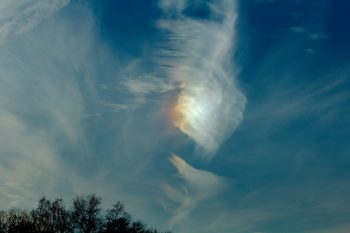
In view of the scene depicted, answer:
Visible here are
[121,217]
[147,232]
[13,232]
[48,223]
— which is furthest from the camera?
[147,232]

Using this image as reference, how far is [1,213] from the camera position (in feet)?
367

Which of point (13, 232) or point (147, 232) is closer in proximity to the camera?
point (13, 232)

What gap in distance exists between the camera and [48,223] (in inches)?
4382

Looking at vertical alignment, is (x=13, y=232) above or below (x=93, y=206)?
below

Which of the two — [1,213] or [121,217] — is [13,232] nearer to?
[1,213]

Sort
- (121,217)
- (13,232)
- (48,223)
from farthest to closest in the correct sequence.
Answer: (121,217) < (48,223) < (13,232)

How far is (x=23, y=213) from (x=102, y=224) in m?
20.9

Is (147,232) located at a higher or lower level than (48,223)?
higher

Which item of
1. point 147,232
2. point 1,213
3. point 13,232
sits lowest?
point 13,232

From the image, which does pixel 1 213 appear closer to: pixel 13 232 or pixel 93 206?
pixel 13 232

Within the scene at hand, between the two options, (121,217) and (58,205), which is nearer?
(58,205)

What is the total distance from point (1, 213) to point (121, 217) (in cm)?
3096

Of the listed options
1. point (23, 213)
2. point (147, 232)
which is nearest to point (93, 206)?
point (23, 213)

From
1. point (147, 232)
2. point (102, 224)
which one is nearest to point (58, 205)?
point (102, 224)
